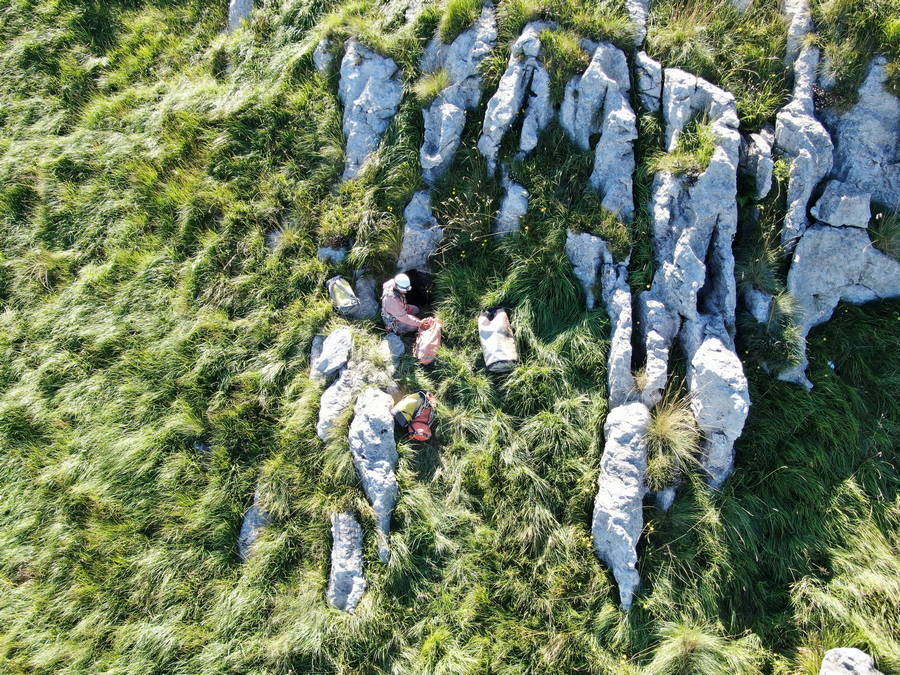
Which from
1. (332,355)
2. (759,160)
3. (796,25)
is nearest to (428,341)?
(332,355)

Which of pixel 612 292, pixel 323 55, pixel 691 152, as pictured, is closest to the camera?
pixel 691 152

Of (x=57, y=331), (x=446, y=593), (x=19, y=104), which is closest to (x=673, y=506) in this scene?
(x=446, y=593)

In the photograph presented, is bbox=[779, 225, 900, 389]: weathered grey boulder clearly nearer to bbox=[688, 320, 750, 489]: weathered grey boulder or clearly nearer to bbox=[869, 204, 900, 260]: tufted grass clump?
bbox=[869, 204, 900, 260]: tufted grass clump

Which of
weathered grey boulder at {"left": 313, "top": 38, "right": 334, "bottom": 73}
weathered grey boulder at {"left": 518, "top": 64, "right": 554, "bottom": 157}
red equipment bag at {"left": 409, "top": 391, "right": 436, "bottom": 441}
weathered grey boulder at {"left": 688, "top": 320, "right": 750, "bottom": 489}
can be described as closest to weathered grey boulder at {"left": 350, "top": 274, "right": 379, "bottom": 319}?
red equipment bag at {"left": 409, "top": 391, "right": 436, "bottom": 441}

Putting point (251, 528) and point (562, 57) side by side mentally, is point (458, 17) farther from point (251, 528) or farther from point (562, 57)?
point (251, 528)

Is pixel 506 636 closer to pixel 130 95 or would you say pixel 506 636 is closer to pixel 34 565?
pixel 34 565
